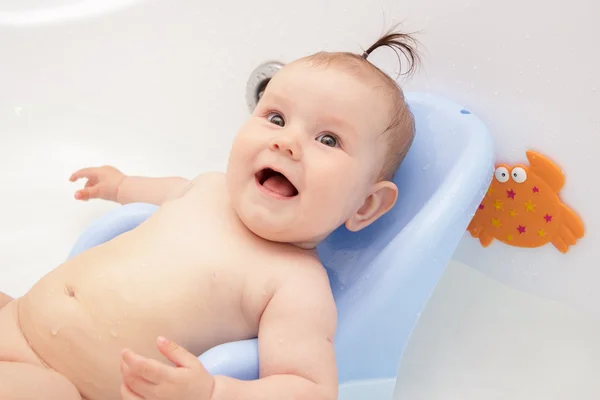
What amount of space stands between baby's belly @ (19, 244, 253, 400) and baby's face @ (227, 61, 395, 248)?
0.11m

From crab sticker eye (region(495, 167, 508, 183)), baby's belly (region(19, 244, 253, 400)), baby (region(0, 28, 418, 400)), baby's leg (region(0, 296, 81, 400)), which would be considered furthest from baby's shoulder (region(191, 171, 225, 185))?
crab sticker eye (region(495, 167, 508, 183))

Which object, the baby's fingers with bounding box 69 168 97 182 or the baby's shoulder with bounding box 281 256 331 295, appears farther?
the baby's fingers with bounding box 69 168 97 182

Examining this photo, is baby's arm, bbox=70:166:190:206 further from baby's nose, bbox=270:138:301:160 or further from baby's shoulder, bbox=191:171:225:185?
baby's nose, bbox=270:138:301:160

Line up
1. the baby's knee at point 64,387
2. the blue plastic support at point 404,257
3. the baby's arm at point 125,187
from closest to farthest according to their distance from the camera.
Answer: the baby's knee at point 64,387 < the blue plastic support at point 404,257 < the baby's arm at point 125,187

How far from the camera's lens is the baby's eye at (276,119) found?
89 cm

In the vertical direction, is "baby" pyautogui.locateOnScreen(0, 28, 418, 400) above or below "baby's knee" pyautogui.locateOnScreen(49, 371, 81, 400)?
above

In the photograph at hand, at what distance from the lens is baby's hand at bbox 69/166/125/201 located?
3.93ft

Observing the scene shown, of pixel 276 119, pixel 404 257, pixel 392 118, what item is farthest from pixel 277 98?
pixel 404 257

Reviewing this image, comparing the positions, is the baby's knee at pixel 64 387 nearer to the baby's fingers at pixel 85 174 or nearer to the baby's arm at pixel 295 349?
the baby's arm at pixel 295 349

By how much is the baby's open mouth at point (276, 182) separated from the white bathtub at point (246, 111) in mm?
371

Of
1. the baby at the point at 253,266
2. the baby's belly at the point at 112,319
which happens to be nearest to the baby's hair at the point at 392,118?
the baby at the point at 253,266

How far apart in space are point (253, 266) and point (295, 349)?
127 mm

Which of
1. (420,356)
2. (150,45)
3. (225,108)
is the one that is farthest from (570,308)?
(150,45)

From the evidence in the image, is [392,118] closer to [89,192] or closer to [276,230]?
[276,230]
